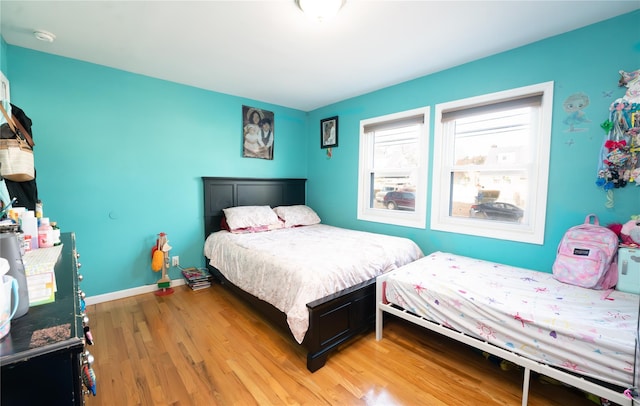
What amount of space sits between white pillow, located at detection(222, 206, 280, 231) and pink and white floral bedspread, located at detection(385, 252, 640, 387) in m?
1.89

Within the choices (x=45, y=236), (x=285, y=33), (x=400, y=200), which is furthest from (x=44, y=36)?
(x=400, y=200)

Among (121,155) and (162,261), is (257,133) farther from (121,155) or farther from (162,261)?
(162,261)

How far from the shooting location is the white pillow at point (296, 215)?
3754 mm

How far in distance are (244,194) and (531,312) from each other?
3.24 metres

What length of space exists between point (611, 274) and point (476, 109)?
1.64 metres

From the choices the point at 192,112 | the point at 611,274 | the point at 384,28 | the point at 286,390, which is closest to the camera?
the point at 286,390

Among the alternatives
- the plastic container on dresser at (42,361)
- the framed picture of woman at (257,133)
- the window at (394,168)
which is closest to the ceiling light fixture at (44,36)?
the framed picture of woman at (257,133)

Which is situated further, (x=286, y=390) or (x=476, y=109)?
(x=476, y=109)

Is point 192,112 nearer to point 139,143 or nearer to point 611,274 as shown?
point 139,143

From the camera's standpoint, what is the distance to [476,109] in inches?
101

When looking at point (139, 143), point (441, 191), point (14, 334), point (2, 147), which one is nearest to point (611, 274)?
point (441, 191)

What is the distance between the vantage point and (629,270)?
5.81ft

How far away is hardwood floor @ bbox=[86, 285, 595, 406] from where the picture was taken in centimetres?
161

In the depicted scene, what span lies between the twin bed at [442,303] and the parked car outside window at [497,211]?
0.47 metres
